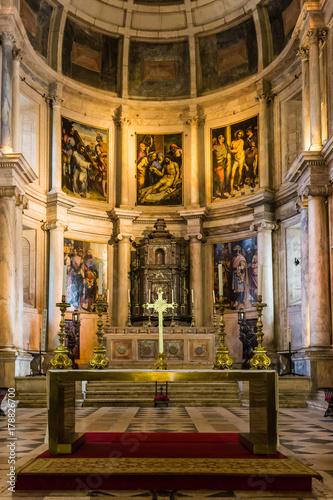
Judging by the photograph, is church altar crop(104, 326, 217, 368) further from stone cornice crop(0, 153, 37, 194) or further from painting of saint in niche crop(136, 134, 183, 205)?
painting of saint in niche crop(136, 134, 183, 205)

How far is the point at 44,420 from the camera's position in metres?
12.6

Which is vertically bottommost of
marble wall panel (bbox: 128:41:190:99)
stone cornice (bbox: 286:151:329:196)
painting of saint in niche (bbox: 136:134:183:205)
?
stone cornice (bbox: 286:151:329:196)

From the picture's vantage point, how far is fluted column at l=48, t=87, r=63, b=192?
23328 millimetres

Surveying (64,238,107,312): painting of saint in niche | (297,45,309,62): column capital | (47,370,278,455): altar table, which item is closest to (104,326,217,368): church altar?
(64,238,107,312): painting of saint in niche

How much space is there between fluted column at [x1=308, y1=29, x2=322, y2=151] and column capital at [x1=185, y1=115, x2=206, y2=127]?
26.3 ft

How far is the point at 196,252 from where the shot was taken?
25078 mm

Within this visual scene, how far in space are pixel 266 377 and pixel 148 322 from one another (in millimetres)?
15763

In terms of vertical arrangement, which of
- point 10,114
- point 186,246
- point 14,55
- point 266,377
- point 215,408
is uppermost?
point 14,55

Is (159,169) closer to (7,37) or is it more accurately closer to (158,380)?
(7,37)

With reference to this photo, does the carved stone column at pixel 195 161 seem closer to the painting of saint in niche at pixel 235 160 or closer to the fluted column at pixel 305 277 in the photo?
the painting of saint in niche at pixel 235 160

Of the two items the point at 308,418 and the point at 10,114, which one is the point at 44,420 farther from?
the point at 10,114

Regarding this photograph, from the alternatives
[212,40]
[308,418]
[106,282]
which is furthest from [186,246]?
[308,418]

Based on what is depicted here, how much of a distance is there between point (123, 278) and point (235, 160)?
21.5ft

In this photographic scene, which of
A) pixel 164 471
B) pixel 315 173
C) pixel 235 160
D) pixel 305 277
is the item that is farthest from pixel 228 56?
pixel 164 471
